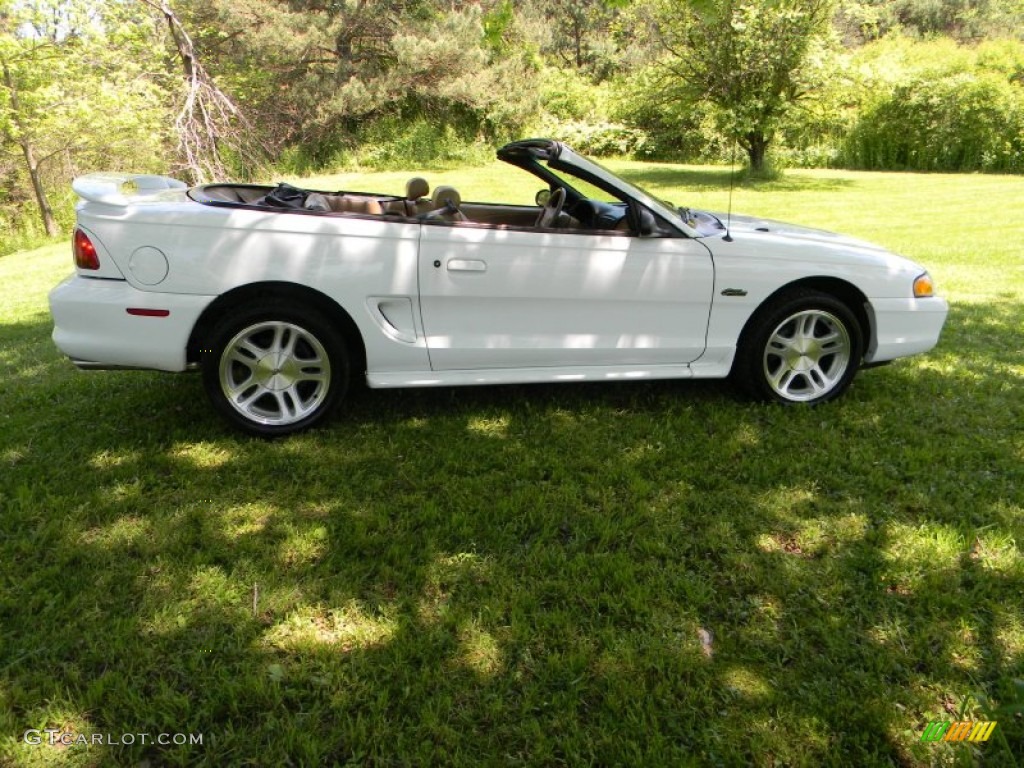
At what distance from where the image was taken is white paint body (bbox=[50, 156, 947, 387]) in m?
3.33

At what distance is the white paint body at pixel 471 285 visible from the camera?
3.33 metres

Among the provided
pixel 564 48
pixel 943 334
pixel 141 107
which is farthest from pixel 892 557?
pixel 564 48

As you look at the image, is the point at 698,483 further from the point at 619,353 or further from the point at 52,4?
the point at 52,4

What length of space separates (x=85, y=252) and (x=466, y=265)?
6.00 feet

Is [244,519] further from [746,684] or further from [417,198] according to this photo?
[417,198]

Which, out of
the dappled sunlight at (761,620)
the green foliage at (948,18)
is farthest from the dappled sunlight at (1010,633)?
the green foliage at (948,18)

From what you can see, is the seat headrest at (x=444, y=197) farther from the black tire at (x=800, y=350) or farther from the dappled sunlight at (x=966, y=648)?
the dappled sunlight at (x=966, y=648)

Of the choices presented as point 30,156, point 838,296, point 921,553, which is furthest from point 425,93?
point 921,553

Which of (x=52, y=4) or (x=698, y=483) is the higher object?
(x=52, y=4)

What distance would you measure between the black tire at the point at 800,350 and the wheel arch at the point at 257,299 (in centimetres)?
222

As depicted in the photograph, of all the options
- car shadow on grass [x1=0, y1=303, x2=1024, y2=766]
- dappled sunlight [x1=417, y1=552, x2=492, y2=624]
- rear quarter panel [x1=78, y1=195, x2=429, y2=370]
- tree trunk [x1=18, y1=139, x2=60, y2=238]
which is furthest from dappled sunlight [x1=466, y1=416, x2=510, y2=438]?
tree trunk [x1=18, y1=139, x2=60, y2=238]

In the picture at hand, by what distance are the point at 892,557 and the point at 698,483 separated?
33.4 inches

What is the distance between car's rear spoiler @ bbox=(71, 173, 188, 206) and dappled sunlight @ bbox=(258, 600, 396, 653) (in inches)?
88.2

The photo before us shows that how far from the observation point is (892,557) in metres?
2.69
